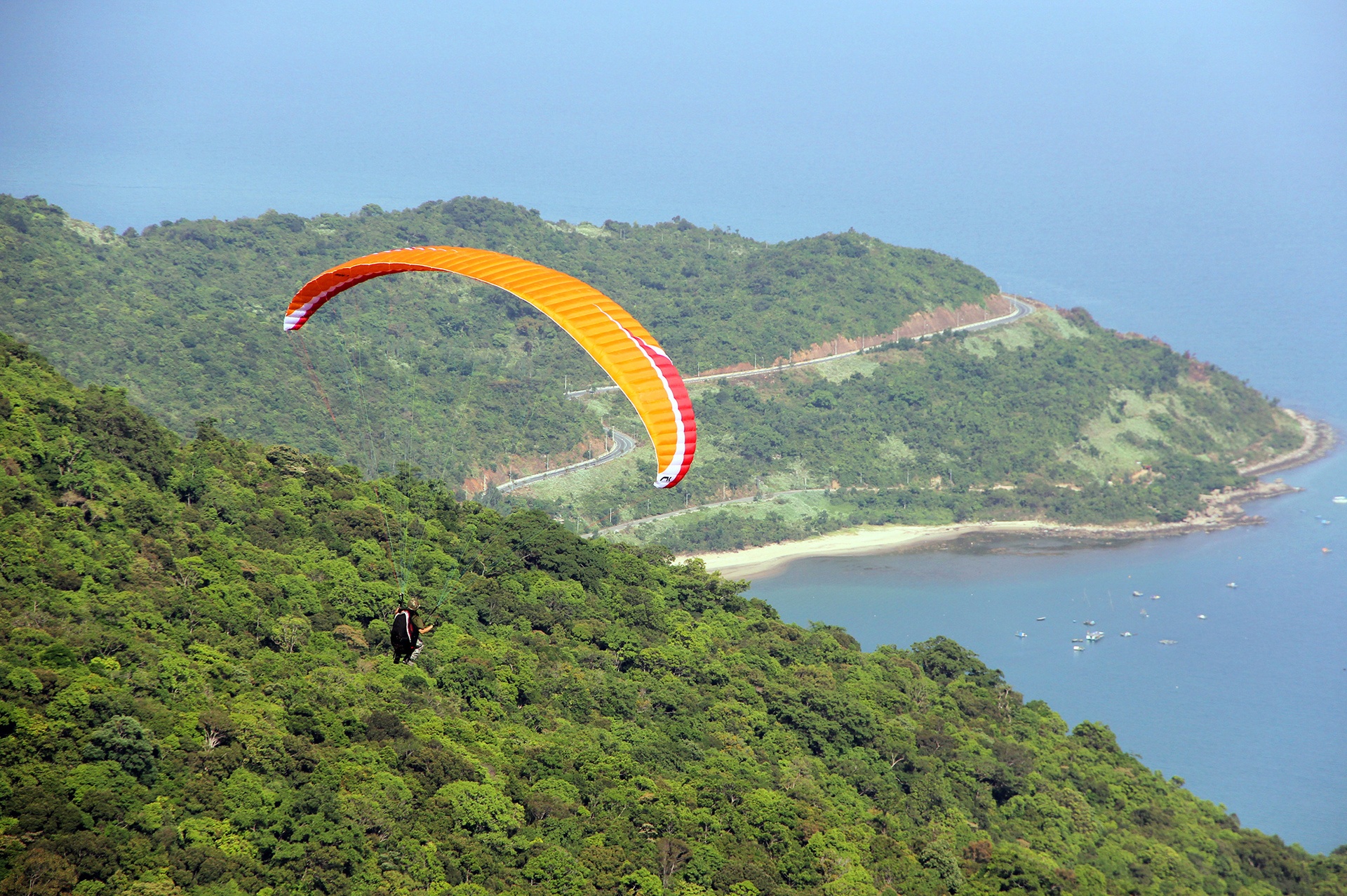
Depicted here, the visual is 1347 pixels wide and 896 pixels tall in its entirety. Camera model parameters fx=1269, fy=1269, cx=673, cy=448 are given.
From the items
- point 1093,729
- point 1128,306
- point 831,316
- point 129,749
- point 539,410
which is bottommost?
point 129,749

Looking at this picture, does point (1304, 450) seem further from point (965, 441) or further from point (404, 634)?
point (404, 634)

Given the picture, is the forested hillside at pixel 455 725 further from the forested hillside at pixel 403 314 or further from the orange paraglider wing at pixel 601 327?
the forested hillside at pixel 403 314

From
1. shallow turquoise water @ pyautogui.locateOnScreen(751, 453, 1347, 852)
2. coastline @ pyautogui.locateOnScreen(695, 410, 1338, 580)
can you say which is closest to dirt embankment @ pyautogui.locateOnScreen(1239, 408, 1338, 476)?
coastline @ pyautogui.locateOnScreen(695, 410, 1338, 580)

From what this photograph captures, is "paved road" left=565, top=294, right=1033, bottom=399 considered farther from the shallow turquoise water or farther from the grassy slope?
the shallow turquoise water

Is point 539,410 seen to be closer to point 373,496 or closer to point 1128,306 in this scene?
point 373,496

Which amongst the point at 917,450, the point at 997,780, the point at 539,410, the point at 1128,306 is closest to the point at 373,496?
the point at 997,780

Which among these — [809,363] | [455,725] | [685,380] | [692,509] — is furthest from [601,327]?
[809,363]

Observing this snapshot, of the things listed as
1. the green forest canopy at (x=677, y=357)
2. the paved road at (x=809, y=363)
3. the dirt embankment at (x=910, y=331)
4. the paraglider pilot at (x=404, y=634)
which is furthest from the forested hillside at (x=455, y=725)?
the dirt embankment at (x=910, y=331)
